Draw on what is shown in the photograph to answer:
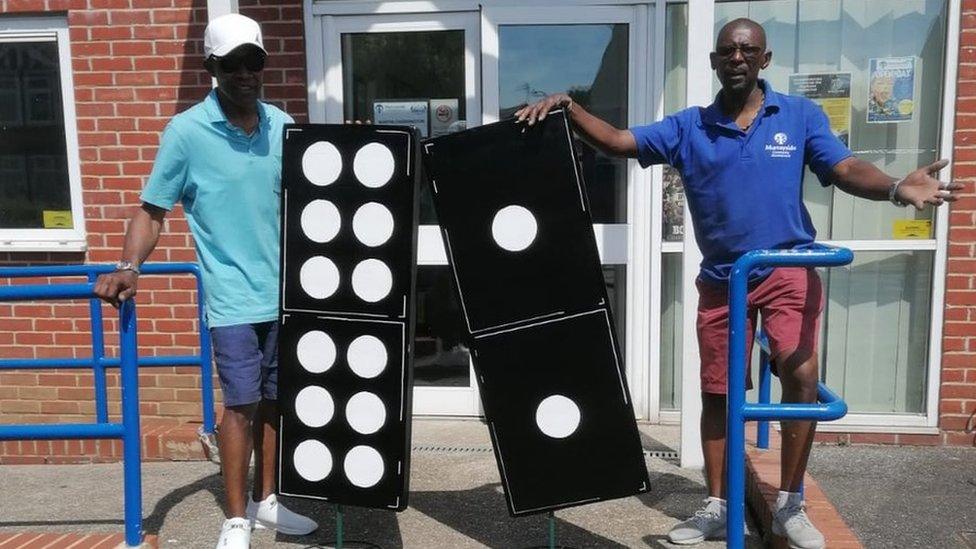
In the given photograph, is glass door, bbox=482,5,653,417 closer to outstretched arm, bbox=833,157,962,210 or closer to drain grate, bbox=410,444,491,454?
drain grate, bbox=410,444,491,454

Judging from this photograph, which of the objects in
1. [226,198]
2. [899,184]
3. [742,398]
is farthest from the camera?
[226,198]

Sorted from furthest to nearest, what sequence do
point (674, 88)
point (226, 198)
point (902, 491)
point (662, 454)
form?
point (674, 88)
point (662, 454)
point (902, 491)
point (226, 198)

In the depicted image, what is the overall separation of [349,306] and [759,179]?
1.44 metres

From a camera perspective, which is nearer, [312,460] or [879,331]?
[312,460]

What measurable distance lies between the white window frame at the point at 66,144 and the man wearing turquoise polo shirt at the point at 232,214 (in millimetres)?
2301

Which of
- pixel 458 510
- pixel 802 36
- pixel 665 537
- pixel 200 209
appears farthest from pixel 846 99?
pixel 200 209

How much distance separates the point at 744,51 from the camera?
2557 millimetres

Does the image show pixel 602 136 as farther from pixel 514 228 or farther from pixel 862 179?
pixel 862 179

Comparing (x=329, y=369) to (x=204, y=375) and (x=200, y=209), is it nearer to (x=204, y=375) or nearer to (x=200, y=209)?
(x=200, y=209)

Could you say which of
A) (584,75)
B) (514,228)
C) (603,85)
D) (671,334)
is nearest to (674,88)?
(603,85)

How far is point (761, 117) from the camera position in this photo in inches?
103

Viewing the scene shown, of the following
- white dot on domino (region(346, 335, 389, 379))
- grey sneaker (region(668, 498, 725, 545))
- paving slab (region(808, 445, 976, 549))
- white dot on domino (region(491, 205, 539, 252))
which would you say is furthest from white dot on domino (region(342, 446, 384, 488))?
paving slab (region(808, 445, 976, 549))

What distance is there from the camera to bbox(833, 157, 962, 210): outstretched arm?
83.8 inches

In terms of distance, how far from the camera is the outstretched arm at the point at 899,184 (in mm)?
2129
